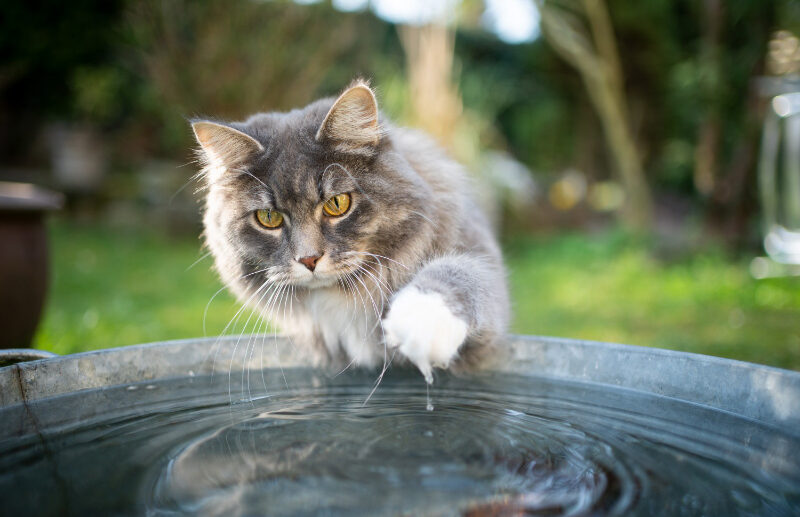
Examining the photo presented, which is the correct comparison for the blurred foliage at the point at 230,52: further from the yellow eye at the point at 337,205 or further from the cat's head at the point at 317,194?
the yellow eye at the point at 337,205

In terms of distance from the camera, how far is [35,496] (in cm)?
105

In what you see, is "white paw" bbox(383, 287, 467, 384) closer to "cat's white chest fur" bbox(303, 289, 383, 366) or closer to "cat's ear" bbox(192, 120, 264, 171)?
"cat's white chest fur" bbox(303, 289, 383, 366)

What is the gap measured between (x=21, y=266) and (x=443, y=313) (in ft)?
8.35

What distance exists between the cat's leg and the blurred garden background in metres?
2.02

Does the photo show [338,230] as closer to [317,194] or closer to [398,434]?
[317,194]

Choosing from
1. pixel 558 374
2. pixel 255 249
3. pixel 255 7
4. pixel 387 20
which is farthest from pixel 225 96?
pixel 558 374

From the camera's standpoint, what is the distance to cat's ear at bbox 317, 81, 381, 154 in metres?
1.68

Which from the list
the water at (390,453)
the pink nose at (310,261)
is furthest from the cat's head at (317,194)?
the water at (390,453)

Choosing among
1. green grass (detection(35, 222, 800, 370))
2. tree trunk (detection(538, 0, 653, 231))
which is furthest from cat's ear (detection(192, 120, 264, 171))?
tree trunk (detection(538, 0, 653, 231))

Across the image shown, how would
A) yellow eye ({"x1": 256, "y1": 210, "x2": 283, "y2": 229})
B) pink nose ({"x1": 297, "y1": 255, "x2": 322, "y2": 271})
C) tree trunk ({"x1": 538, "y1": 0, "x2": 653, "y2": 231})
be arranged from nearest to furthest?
1. pink nose ({"x1": 297, "y1": 255, "x2": 322, "y2": 271})
2. yellow eye ({"x1": 256, "y1": 210, "x2": 283, "y2": 229})
3. tree trunk ({"x1": 538, "y1": 0, "x2": 653, "y2": 231})

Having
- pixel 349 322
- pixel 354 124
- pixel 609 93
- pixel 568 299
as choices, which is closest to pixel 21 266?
pixel 349 322

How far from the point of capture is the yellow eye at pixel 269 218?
1759 millimetres

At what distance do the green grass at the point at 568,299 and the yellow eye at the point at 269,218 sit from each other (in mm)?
1292

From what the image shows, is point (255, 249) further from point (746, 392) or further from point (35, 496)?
point (746, 392)
